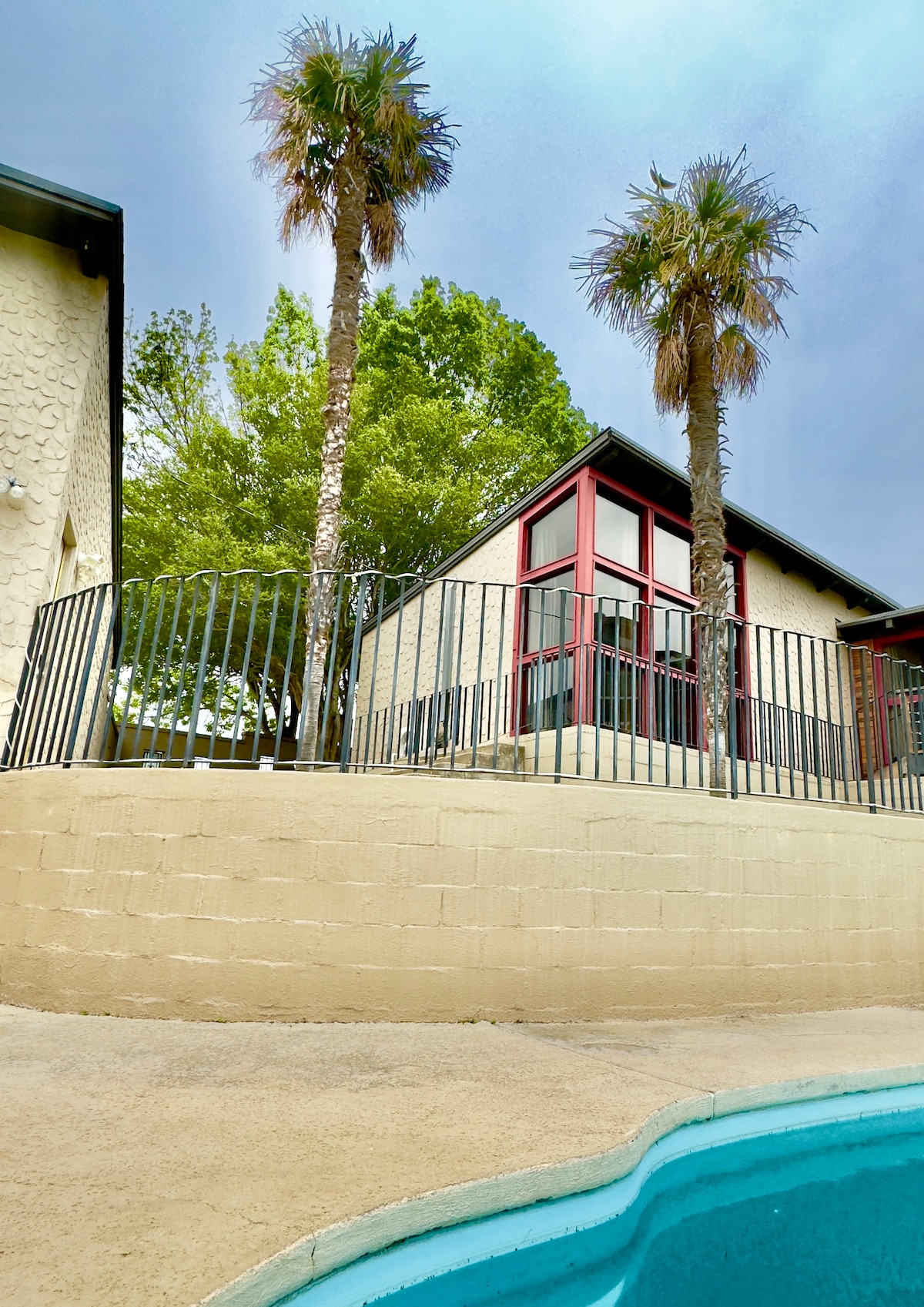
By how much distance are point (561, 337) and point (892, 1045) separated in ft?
82.7

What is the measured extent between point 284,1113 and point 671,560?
10.4 m

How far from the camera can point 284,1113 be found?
2270mm

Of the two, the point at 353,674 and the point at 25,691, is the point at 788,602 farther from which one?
the point at 25,691

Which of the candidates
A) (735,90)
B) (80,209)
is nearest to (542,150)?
(735,90)

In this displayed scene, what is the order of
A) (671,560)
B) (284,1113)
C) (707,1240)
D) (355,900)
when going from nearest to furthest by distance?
1. (707,1240)
2. (284,1113)
3. (355,900)
4. (671,560)

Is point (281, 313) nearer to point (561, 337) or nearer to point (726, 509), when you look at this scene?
point (561, 337)

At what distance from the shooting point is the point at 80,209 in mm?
5715

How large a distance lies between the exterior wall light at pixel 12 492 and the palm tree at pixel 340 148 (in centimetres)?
291

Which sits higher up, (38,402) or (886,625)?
(886,625)

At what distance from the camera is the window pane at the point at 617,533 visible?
34.7 ft

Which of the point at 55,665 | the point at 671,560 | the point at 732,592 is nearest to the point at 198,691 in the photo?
the point at 55,665

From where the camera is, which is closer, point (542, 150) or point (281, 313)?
point (281, 313)

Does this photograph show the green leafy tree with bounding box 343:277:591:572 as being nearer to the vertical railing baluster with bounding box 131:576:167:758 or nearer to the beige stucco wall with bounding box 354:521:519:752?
the beige stucco wall with bounding box 354:521:519:752

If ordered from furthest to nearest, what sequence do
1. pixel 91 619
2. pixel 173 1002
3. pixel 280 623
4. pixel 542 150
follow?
pixel 542 150, pixel 280 623, pixel 91 619, pixel 173 1002
